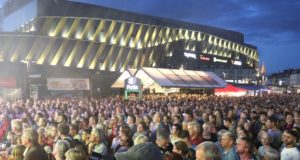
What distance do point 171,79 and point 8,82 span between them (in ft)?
47.4

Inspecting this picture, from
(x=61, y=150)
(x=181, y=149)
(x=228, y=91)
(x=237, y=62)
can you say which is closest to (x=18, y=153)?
(x=61, y=150)

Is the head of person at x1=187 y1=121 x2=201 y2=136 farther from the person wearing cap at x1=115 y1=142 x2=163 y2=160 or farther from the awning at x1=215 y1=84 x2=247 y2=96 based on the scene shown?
the awning at x1=215 y1=84 x2=247 y2=96

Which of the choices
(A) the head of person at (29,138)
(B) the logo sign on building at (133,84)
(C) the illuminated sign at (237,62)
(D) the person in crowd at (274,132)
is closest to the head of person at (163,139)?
(A) the head of person at (29,138)

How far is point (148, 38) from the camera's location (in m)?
57.3

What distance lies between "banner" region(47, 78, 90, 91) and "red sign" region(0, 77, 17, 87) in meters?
3.06

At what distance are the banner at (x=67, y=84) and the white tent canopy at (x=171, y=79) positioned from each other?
226 inches

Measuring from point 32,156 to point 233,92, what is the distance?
44.3 metres

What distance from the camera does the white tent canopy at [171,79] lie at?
31.7 metres

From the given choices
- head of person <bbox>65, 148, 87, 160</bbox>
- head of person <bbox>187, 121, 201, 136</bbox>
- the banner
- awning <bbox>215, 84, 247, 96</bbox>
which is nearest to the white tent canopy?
the banner

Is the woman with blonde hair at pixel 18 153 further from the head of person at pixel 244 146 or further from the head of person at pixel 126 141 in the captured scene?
the head of person at pixel 244 146

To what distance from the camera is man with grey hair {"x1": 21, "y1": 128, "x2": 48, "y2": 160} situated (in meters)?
5.47

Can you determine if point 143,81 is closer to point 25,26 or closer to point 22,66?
point 22,66

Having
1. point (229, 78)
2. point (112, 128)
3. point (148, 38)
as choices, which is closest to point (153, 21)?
point (148, 38)

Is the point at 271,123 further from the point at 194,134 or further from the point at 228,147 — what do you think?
the point at 228,147
